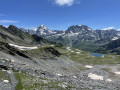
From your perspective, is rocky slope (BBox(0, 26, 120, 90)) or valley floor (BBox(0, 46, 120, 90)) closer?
valley floor (BBox(0, 46, 120, 90))

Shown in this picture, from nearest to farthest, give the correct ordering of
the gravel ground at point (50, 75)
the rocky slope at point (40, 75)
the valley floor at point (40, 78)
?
the valley floor at point (40, 78) → the rocky slope at point (40, 75) → the gravel ground at point (50, 75)

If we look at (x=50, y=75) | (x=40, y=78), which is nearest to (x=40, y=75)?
(x=40, y=78)

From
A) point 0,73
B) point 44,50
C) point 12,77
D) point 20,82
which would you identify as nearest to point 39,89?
point 20,82

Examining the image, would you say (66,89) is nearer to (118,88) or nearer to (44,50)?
(118,88)

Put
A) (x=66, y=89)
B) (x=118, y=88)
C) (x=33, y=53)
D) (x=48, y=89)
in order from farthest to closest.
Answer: (x=33, y=53) < (x=118, y=88) < (x=66, y=89) < (x=48, y=89)

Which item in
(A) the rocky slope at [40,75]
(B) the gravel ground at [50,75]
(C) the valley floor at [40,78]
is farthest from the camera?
(B) the gravel ground at [50,75]

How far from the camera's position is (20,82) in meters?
30.8

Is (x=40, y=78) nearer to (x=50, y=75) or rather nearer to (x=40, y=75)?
(x=40, y=75)

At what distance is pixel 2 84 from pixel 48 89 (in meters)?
11.4

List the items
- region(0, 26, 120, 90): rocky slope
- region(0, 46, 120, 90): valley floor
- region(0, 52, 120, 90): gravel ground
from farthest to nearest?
region(0, 52, 120, 90): gravel ground < region(0, 26, 120, 90): rocky slope < region(0, 46, 120, 90): valley floor

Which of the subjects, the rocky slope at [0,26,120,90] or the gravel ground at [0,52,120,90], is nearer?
the rocky slope at [0,26,120,90]

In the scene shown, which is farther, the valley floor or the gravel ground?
the gravel ground

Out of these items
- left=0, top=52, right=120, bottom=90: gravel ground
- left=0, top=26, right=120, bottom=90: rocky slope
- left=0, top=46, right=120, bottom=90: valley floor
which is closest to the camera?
left=0, top=46, right=120, bottom=90: valley floor

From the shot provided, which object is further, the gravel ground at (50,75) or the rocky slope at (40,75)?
the gravel ground at (50,75)
